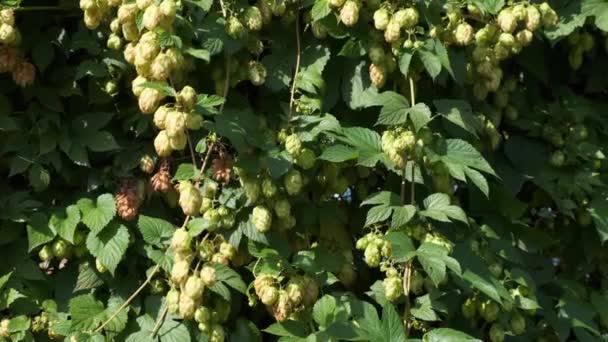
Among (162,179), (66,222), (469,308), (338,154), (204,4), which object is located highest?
(204,4)

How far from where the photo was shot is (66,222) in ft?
8.77

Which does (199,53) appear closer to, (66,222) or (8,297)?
(66,222)

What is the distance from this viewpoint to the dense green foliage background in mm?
2457

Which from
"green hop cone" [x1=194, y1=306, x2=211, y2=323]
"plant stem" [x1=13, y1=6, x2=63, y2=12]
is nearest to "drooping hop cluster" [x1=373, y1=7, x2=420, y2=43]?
"green hop cone" [x1=194, y1=306, x2=211, y2=323]

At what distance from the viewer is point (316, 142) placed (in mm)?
2617

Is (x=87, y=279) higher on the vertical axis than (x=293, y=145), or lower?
lower

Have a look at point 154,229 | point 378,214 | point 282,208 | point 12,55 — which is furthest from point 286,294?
point 12,55

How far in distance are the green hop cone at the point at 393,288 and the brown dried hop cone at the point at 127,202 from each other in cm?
81

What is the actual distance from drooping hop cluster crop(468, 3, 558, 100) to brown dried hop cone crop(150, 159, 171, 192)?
3.17 ft

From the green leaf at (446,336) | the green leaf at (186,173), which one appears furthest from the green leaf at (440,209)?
the green leaf at (186,173)

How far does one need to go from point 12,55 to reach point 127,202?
617 millimetres

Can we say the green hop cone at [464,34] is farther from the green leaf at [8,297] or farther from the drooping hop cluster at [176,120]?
the green leaf at [8,297]

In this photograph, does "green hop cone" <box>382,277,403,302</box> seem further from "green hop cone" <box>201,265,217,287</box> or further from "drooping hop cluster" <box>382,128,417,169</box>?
"green hop cone" <box>201,265,217,287</box>

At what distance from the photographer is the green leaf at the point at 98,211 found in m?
2.63
